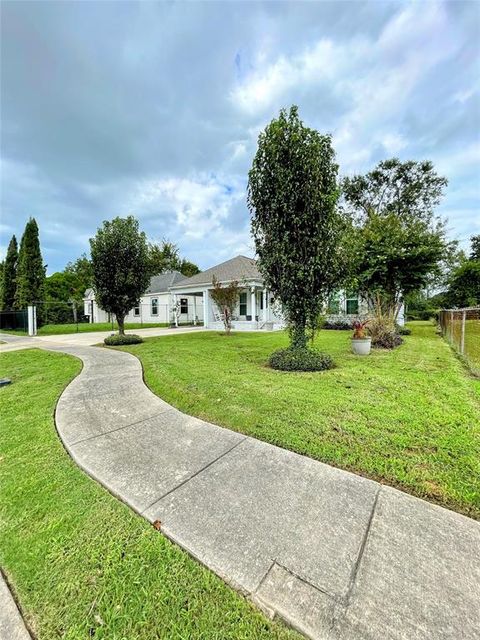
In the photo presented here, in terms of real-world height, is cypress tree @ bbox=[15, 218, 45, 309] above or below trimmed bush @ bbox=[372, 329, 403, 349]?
above

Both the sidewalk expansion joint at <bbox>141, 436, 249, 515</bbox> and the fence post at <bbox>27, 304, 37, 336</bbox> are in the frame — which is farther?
the fence post at <bbox>27, 304, 37, 336</bbox>

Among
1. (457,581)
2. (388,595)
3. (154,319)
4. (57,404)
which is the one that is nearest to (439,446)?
(457,581)

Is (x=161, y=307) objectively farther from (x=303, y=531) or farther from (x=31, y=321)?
(x=303, y=531)

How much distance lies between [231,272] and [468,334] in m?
13.3

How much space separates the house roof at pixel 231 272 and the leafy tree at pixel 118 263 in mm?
7438

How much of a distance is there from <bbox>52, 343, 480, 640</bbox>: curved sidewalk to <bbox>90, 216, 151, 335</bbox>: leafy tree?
28.3 ft

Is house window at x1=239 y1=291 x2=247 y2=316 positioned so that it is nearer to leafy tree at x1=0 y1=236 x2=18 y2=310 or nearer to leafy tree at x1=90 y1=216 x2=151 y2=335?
leafy tree at x1=90 y1=216 x2=151 y2=335

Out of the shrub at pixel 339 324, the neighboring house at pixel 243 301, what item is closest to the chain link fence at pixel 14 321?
the neighboring house at pixel 243 301

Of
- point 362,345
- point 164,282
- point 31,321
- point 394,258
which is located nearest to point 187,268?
point 164,282

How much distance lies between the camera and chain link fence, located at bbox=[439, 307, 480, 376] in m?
7.03

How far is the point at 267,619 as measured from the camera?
1.33m

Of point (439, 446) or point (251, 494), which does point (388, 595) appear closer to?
point (251, 494)

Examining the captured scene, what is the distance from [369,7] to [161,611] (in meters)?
10.2

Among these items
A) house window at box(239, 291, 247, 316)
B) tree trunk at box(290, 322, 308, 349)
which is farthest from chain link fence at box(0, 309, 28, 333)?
tree trunk at box(290, 322, 308, 349)
